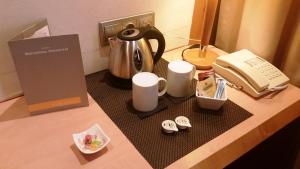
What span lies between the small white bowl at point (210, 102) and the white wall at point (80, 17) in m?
0.42

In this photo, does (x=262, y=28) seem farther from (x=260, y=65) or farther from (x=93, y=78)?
(x=93, y=78)

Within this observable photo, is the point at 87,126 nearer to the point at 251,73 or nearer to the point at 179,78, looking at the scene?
the point at 179,78

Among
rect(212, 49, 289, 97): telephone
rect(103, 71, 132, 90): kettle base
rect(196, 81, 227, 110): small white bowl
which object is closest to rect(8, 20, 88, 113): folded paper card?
rect(103, 71, 132, 90): kettle base

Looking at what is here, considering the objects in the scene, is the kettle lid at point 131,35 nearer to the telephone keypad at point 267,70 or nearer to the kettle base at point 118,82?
the kettle base at point 118,82

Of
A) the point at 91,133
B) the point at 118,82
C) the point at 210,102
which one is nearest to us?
the point at 91,133

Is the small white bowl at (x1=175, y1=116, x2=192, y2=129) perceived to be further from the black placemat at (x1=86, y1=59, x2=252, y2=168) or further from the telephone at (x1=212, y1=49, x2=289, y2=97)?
the telephone at (x1=212, y1=49, x2=289, y2=97)

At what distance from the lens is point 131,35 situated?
91 cm

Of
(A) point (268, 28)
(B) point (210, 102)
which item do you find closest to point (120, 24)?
(B) point (210, 102)

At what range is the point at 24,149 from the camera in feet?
2.43

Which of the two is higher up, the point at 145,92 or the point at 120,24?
the point at 120,24

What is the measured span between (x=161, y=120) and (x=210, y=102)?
0.57ft

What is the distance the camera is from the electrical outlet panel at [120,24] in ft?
3.25

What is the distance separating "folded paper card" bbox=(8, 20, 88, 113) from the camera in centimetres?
74

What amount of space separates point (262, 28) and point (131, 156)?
73 centimetres
